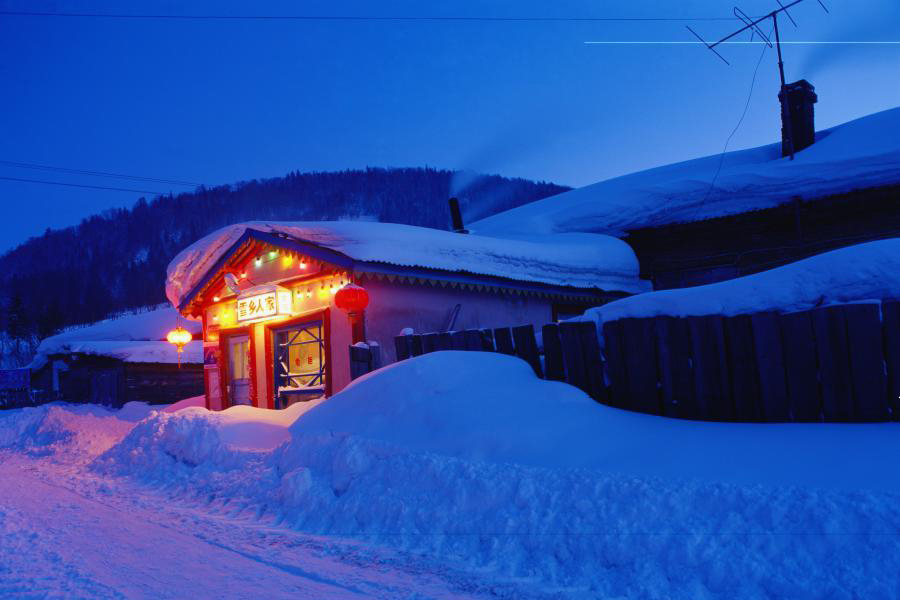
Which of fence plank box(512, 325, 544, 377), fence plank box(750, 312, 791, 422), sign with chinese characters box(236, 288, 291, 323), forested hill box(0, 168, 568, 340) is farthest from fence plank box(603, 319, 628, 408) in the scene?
forested hill box(0, 168, 568, 340)

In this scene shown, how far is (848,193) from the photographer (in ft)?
46.9

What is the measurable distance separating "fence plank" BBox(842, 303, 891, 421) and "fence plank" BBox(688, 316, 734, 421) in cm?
110

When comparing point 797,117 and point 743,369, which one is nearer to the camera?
point 743,369

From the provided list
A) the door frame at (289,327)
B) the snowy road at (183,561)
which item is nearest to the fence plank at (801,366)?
the snowy road at (183,561)

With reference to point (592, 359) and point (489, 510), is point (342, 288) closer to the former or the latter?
point (592, 359)

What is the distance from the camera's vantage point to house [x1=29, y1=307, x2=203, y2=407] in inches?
990

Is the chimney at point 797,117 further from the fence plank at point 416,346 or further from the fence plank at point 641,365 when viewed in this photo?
the fence plank at point 641,365

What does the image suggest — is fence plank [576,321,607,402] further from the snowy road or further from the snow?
the snowy road

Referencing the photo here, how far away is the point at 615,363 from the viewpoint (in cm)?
698

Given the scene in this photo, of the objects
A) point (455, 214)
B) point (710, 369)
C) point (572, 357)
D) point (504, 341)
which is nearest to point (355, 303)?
point (504, 341)

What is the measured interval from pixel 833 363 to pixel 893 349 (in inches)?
17.7

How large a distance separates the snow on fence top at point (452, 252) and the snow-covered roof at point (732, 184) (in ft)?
3.94

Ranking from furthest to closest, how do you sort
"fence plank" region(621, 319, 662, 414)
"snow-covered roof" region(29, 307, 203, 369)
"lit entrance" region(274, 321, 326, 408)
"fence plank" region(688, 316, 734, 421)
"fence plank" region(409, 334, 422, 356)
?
"snow-covered roof" region(29, 307, 203, 369), "lit entrance" region(274, 321, 326, 408), "fence plank" region(409, 334, 422, 356), "fence plank" region(621, 319, 662, 414), "fence plank" region(688, 316, 734, 421)

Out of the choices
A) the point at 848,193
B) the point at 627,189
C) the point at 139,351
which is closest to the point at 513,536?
→ the point at 848,193
